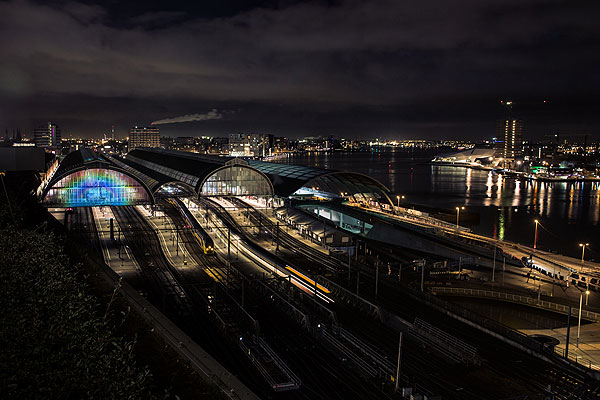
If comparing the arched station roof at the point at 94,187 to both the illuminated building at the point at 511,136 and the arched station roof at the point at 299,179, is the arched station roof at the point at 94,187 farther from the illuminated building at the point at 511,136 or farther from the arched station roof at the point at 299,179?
the illuminated building at the point at 511,136

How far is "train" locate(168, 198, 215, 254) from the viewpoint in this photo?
21469 mm

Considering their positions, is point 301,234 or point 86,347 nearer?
point 86,347

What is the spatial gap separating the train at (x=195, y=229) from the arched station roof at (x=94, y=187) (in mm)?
2342

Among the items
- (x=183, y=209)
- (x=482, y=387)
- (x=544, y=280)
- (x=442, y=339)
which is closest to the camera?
(x=482, y=387)

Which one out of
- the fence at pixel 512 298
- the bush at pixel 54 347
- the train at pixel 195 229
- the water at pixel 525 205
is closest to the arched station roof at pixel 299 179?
the train at pixel 195 229

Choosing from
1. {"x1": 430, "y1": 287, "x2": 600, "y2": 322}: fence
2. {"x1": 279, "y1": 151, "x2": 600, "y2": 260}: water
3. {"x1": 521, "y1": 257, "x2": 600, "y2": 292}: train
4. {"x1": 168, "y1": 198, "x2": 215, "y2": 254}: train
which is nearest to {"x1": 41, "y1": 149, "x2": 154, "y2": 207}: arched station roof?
{"x1": 168, "y1": 198, "x2": 215, "y2": 254}: train

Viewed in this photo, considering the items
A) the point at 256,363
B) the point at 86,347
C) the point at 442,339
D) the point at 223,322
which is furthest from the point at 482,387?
the point at 86,347

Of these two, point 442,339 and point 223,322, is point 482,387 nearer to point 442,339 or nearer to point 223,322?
point 442,339

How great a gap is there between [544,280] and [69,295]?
19.6 metres

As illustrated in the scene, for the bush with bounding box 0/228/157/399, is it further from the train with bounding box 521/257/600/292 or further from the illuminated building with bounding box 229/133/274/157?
the illuminated building with bounding box 229/133/274/157

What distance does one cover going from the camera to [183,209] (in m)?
29.3

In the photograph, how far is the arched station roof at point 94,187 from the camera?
25.7m

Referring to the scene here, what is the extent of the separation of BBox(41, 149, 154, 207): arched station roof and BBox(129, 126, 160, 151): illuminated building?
110657 mm

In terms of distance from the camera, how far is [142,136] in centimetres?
13250
